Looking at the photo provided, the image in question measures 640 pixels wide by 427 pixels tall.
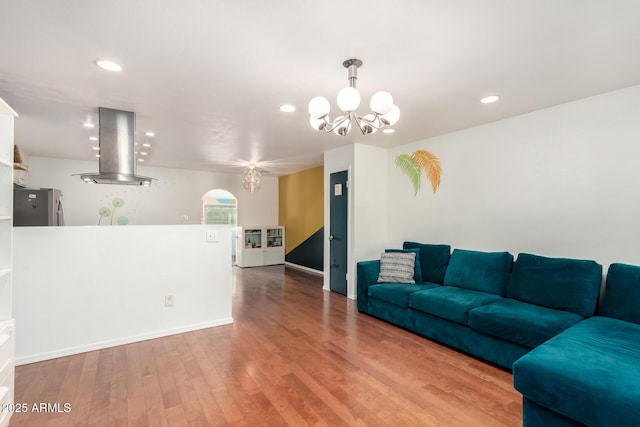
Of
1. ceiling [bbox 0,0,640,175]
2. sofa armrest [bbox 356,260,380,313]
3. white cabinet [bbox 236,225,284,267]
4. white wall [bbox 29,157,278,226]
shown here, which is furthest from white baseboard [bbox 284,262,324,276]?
ceiling [bbox 0,0,640,175]

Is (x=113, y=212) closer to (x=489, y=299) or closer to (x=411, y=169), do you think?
(x=411, y=169)

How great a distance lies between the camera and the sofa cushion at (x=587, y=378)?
146 centimetres

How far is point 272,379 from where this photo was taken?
2.39 meters

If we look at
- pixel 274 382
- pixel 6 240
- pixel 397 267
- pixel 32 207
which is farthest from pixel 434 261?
pixel 32 207

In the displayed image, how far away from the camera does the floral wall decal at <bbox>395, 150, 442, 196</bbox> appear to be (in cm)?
427

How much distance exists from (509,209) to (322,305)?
106 inches

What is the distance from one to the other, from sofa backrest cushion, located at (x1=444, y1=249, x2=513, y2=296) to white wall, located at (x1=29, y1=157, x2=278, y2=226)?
5671mm

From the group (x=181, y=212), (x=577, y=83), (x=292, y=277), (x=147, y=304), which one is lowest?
(x=292, y=277)

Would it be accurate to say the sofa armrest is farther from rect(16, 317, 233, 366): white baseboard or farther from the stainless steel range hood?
the stainless steel range hood

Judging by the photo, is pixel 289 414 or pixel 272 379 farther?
pixel 272 379

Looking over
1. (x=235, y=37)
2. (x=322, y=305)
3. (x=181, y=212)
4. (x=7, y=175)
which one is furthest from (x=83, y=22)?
(x=181, y=212)

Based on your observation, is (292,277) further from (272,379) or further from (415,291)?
(272,379)

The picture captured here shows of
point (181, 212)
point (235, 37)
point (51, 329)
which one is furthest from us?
point (181, 212)

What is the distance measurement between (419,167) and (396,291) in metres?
1.95
